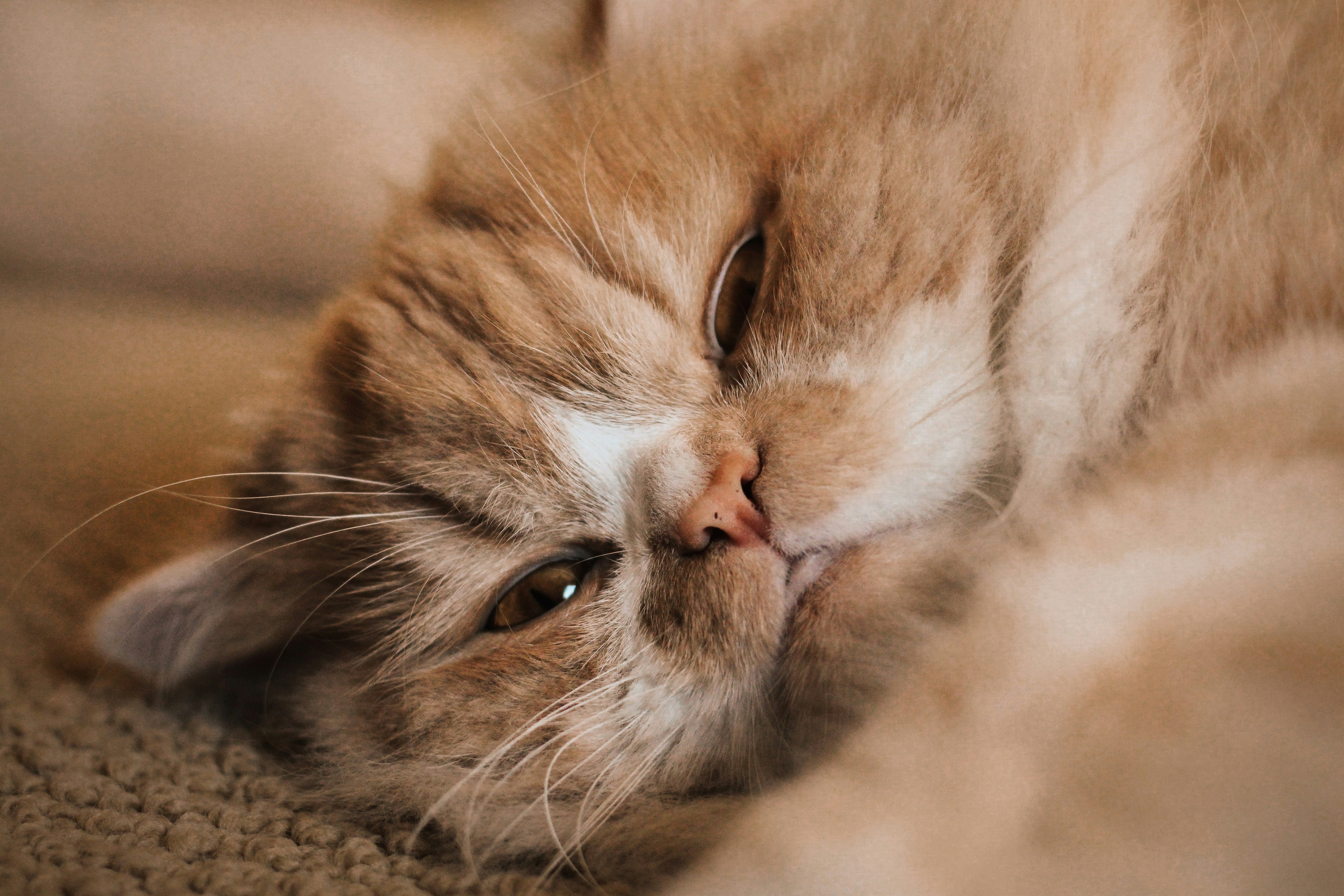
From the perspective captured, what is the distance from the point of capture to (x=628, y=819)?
0.90 meters

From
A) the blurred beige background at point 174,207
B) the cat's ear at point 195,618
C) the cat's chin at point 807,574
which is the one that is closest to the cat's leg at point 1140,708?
the cat's chin at point 807,574

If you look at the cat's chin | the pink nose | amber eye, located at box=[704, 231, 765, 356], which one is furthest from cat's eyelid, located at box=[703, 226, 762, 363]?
the cat's chin

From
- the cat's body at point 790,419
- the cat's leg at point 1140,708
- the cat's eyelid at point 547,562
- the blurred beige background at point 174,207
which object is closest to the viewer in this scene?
the cat's leg at point 1140,708

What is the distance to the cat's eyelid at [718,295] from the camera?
40.9 inches

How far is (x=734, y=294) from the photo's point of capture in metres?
1.05

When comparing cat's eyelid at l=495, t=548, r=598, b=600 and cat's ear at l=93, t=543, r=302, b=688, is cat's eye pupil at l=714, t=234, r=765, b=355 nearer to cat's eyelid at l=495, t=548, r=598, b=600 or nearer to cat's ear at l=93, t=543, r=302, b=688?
cat's eyelid at l=495, t=548, r=598, b=600

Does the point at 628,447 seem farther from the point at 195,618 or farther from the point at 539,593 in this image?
the point at 195,618

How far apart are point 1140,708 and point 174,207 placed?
1.41 metres

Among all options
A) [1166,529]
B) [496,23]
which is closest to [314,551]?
[496,23]

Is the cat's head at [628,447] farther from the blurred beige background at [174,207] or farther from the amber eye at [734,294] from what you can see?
the blurred beige background at [174,207]

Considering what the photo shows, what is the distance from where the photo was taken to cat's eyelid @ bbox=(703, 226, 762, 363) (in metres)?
1.04

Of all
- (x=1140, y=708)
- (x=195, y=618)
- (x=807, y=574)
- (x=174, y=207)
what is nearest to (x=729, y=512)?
(x=807, y=574)

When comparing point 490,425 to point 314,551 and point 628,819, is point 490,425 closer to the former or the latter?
point 314,551

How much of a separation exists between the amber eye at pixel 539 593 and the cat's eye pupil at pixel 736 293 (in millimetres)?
307
